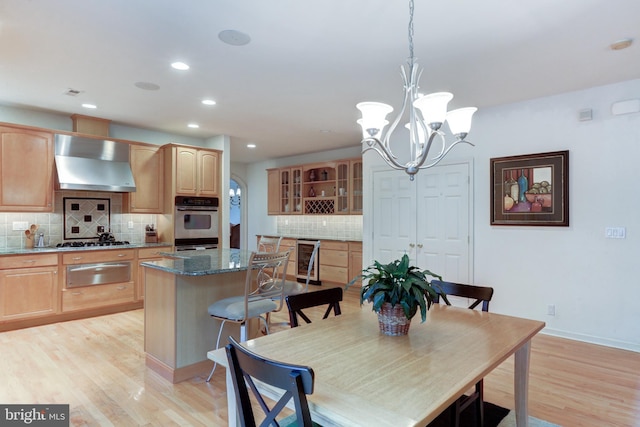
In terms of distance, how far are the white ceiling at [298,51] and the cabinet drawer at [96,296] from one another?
2285 millimetres

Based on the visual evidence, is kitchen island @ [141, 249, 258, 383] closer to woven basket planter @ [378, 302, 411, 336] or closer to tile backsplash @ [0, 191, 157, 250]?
woven basket planter @ [378, 302, 411, 336]

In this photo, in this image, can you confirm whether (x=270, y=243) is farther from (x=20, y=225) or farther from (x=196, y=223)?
(x=20, y=225)

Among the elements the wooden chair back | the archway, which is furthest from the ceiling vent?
the archway

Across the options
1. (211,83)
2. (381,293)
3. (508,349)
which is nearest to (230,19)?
(211,83)

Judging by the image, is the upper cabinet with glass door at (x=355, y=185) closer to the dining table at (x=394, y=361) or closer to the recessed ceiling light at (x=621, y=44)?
the recessed ceiling light at (x=621, y=44)

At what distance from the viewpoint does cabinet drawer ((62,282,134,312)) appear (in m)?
4.48

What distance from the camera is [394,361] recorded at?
145 cm

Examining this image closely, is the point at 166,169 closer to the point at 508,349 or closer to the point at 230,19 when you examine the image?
the point at 230,19

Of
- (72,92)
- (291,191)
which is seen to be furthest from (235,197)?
(72,92)

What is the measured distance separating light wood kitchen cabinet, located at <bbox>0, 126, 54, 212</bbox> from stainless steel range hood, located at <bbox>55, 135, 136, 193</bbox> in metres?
0.15

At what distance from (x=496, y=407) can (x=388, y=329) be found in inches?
54.6

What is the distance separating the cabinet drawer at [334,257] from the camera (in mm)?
6418

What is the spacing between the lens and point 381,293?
5.67 ft

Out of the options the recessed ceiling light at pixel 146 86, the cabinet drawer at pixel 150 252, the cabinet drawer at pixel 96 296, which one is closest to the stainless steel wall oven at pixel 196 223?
the cabinet drawer at pixel 150 252
